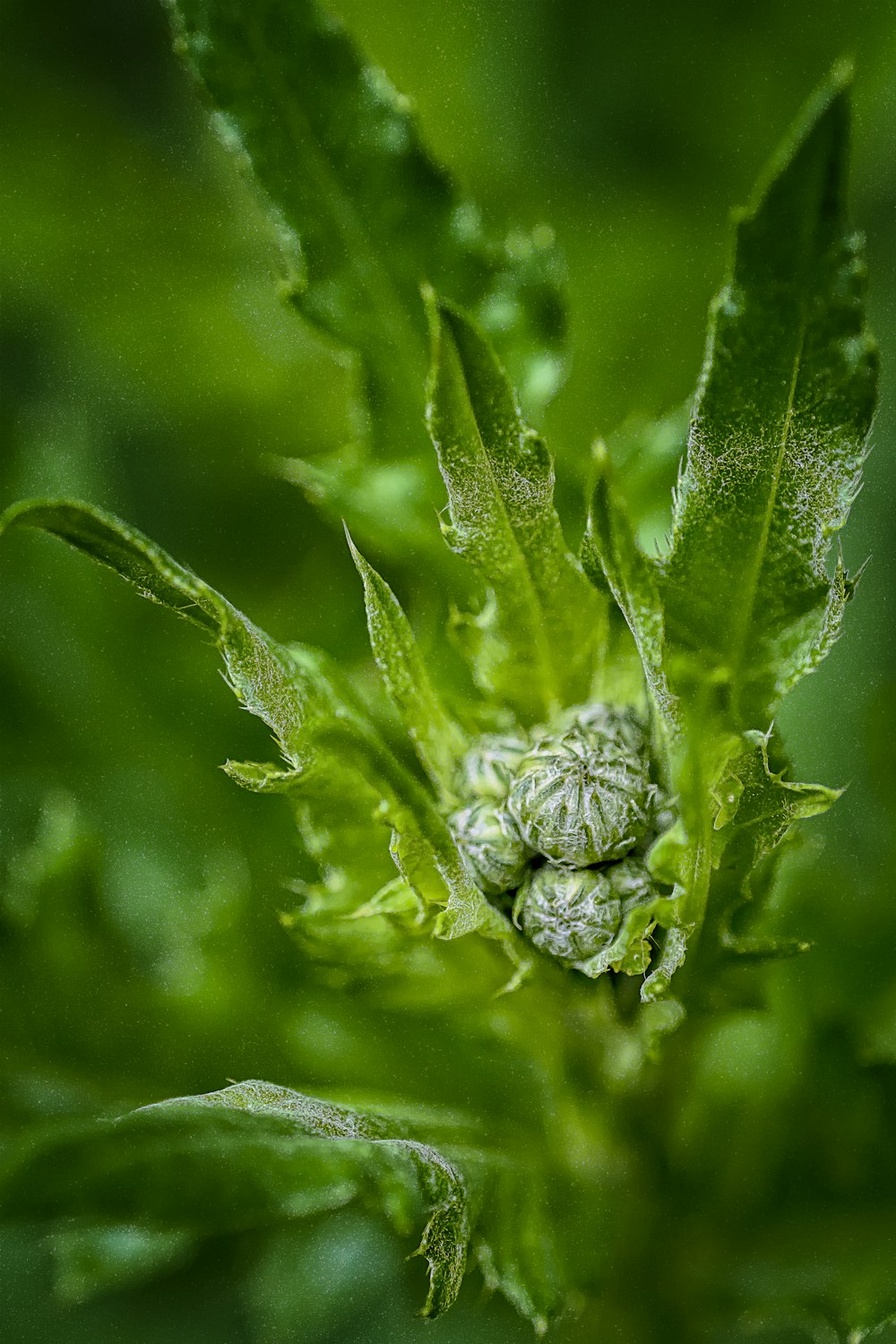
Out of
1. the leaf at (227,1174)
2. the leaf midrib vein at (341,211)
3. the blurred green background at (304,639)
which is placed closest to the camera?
the leaf at (227,1174)

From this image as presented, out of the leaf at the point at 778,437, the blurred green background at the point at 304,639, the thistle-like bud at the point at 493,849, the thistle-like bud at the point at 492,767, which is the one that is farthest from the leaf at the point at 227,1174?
the leaf at the point at 778,437

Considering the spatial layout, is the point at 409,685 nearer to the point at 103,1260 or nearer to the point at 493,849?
the point at 493,849

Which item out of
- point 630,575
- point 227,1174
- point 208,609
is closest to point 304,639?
point 208,609

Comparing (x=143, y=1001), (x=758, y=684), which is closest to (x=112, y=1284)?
(x=143, y=1001)

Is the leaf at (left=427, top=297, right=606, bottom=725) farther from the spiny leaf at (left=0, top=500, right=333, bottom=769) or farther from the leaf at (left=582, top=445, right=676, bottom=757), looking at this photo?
the spiny leaf at (left=0, top=500, right=333, bottom=769)

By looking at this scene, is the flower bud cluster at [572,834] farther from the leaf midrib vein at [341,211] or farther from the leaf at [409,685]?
the leaf midrib vein at [341,211]

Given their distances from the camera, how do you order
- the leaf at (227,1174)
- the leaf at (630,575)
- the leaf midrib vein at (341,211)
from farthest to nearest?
the leaf midrib vein at (341,211), the leaf at (630,575), the leaf at (227,1174)

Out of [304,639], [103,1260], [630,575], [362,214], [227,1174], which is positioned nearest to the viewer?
[227,1174]

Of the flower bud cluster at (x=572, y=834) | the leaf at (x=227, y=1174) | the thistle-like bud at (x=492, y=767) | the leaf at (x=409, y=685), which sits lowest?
the leaf at (x=227, y=1174)
